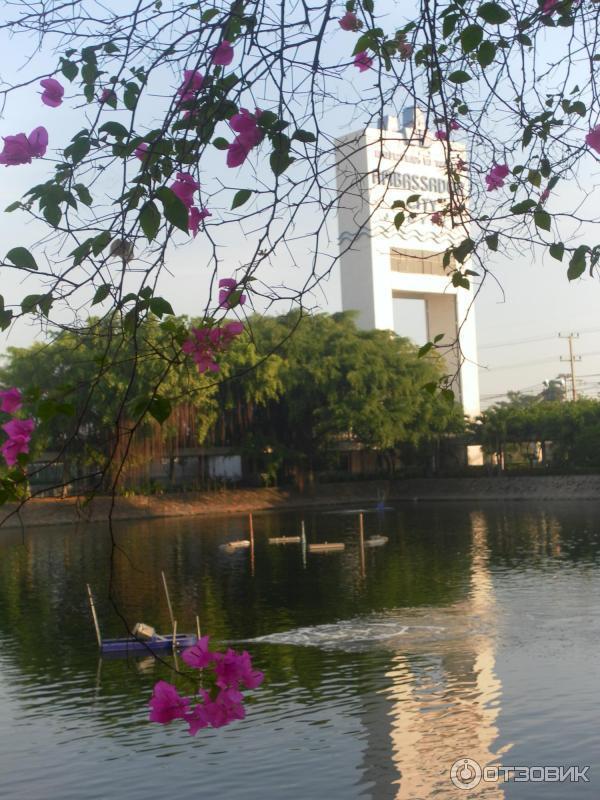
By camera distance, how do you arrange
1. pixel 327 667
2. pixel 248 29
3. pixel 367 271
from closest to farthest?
1. pixel 248 29
2. pixel 327 667
3. pixel 367 271

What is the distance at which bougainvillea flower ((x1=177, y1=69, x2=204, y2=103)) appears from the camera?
10.9 feet

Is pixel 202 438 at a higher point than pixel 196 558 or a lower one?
higher

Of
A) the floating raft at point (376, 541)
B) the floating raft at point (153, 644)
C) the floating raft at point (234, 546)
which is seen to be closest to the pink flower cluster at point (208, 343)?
the floating raft at point (153, 644)

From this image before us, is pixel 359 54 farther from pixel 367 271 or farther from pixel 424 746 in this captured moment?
pixel 367 271

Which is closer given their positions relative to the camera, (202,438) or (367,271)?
(202,438)

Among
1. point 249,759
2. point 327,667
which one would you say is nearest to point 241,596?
point 327,667

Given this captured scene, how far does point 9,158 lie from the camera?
310 cm

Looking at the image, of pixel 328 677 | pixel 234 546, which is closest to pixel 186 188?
pixel 328 677

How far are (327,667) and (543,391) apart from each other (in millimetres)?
68360

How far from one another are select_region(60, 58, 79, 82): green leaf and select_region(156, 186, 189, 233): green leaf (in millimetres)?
1144

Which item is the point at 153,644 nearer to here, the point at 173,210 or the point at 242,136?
the point at 242,136

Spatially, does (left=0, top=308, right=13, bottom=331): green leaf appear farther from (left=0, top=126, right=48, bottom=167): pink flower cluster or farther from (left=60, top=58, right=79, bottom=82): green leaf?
(left=60, top=58, right=79, bottom=82): green leaf

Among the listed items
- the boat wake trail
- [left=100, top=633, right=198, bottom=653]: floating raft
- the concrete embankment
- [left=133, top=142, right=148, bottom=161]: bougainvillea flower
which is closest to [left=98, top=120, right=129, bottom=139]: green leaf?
[left=133, top=142, right=148, bottom=161]: bougainvillea flower

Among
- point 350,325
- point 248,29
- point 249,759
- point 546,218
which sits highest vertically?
point 350,325
